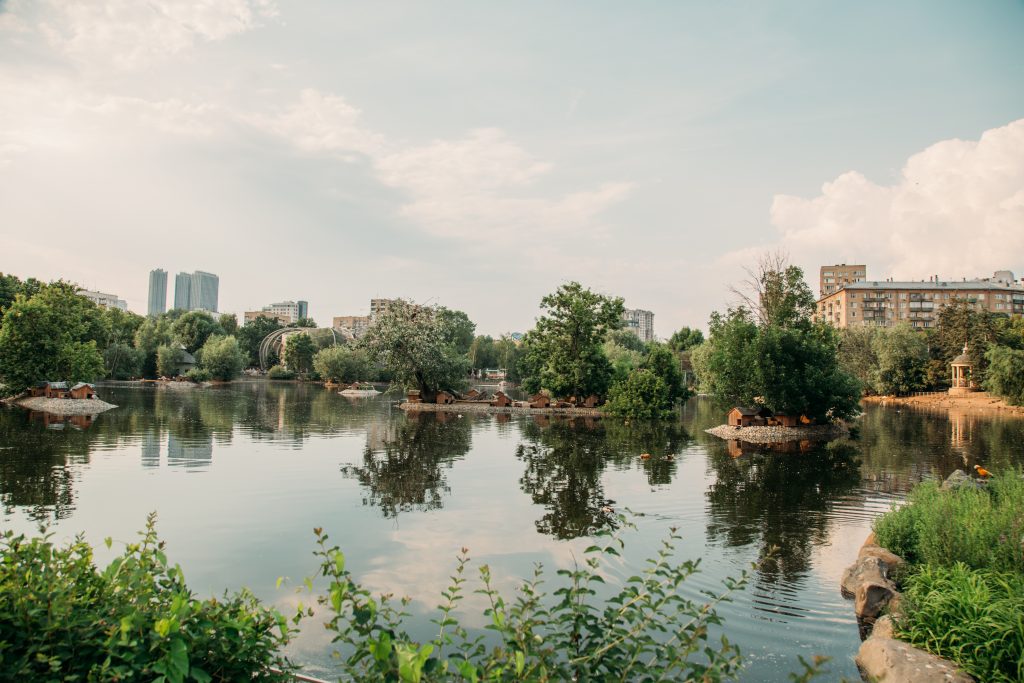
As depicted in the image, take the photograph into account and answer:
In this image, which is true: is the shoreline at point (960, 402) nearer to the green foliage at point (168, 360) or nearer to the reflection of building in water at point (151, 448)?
the reflection of building in water at point (151, 448)

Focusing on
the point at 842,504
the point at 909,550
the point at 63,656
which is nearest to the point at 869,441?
the point at 842,504

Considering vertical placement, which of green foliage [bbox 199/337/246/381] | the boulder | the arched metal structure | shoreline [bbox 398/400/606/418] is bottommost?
shoreline [bbox 398/400/606/418]

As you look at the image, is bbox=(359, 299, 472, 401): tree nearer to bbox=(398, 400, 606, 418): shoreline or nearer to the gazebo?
bbox=(398, 400, 606, 418): shoreline

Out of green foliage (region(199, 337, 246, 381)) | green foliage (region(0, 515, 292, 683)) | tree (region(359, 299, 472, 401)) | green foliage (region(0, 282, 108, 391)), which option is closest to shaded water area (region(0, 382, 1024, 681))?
green foliage (region(0, 515, 292, 683))

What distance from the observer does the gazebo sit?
204 ft

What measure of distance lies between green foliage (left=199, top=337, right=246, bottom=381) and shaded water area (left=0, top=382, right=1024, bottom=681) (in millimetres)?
53351

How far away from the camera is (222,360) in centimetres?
8281

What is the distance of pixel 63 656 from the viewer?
3.25 m

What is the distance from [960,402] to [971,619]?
209 feet

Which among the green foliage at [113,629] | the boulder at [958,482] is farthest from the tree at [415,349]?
the green foliage at [113,629]

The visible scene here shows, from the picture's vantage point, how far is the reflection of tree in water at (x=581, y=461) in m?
13.7

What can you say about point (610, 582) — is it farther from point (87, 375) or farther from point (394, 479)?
point (87, 375)

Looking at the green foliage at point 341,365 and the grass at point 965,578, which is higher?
the green foliage at point 341,365

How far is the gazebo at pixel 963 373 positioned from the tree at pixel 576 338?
130 feet
